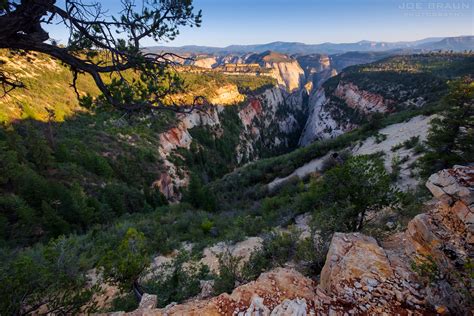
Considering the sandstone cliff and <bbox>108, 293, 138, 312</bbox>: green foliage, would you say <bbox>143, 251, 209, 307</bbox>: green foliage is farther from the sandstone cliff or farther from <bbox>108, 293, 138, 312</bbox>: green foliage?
the sandstone cliff

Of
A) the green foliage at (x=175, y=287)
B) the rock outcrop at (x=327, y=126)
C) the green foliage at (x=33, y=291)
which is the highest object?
the green foliage at (x=33, y=291)

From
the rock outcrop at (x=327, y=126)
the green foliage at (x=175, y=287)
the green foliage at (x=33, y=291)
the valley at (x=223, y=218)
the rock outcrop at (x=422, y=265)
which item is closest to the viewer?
the rock outcrop at (x=422, y=265)

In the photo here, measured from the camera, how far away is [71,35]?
460cm

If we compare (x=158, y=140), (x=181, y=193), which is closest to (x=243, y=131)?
(x=158, y=140)

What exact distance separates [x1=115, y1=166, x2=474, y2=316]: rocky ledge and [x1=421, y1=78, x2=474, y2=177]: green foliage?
873 centimetres

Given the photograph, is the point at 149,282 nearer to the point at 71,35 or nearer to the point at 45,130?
the point at 71,35

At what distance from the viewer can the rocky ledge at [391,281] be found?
3.99m

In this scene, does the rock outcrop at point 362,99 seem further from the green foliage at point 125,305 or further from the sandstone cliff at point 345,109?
the green foliage at point 125,305

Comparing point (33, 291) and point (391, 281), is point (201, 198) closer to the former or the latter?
point (33, 291)

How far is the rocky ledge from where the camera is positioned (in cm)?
399

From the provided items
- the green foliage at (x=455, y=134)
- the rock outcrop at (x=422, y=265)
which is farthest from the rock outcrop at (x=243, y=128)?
the rock outcrop at (x=422, y=265)

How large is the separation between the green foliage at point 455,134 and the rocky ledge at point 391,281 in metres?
8.73

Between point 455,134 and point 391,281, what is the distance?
11597mm

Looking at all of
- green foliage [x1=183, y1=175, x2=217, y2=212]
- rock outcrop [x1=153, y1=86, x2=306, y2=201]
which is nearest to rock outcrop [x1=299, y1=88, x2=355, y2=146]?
rock outcrop [x1=153, y1=86, x2=306, y2=201]
